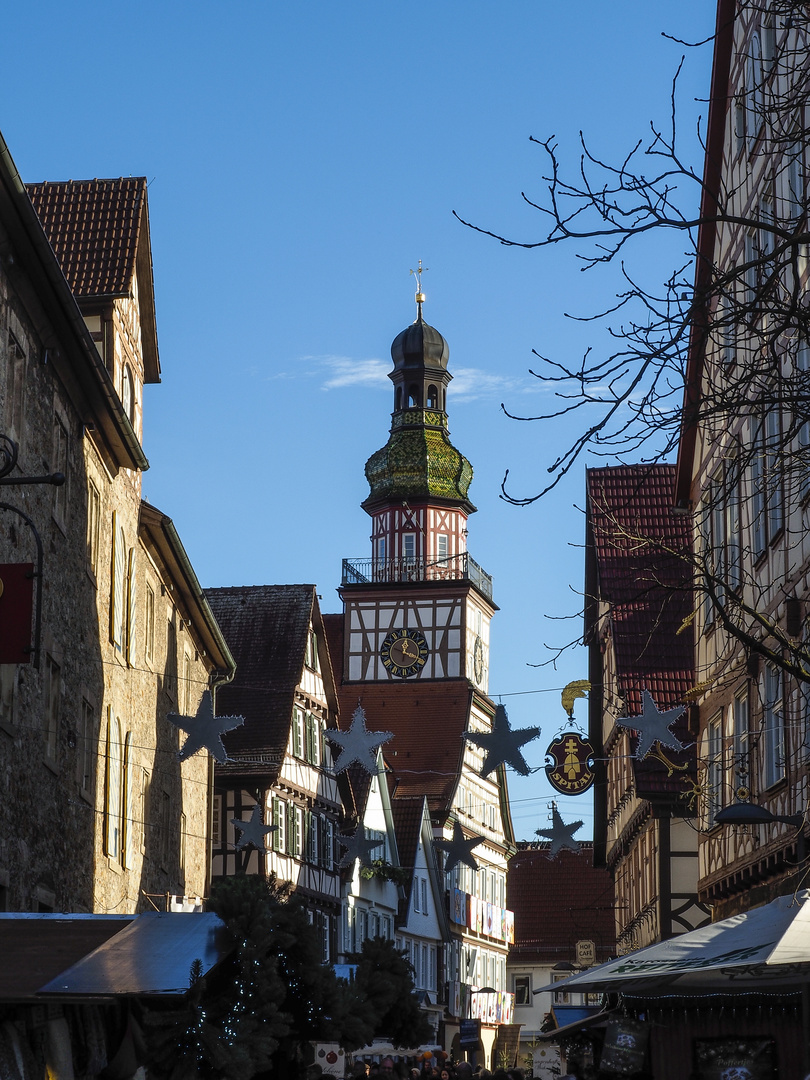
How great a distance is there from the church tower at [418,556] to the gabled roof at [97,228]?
3572 cm

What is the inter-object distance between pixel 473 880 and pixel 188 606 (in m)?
34.4

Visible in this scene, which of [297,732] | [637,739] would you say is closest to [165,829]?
[637,739]

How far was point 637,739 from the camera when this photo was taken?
29438mm

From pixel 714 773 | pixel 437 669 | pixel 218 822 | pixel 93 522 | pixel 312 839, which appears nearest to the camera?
pixel 93 522

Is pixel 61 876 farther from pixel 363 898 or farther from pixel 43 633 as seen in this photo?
pixel 363 898

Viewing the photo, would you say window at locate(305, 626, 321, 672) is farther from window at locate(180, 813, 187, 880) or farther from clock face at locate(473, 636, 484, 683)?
clock face at locate(473, 636, 484, 683)

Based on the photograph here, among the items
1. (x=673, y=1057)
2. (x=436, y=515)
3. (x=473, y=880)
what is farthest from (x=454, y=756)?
(x=673, y=1057)

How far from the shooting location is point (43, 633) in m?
17.5

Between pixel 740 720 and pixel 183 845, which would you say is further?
pixel 183 845

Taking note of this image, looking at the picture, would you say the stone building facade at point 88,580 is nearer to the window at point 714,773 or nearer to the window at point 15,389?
the window at point 15,389

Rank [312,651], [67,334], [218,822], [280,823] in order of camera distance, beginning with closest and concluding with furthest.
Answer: [67,334]
[218,822]
[280,823]
[312,651]

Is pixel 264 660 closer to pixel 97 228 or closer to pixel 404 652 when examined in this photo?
pixel 97 228

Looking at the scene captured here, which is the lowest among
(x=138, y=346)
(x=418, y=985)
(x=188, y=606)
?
(x=418, y=985)

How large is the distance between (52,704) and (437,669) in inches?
1836
